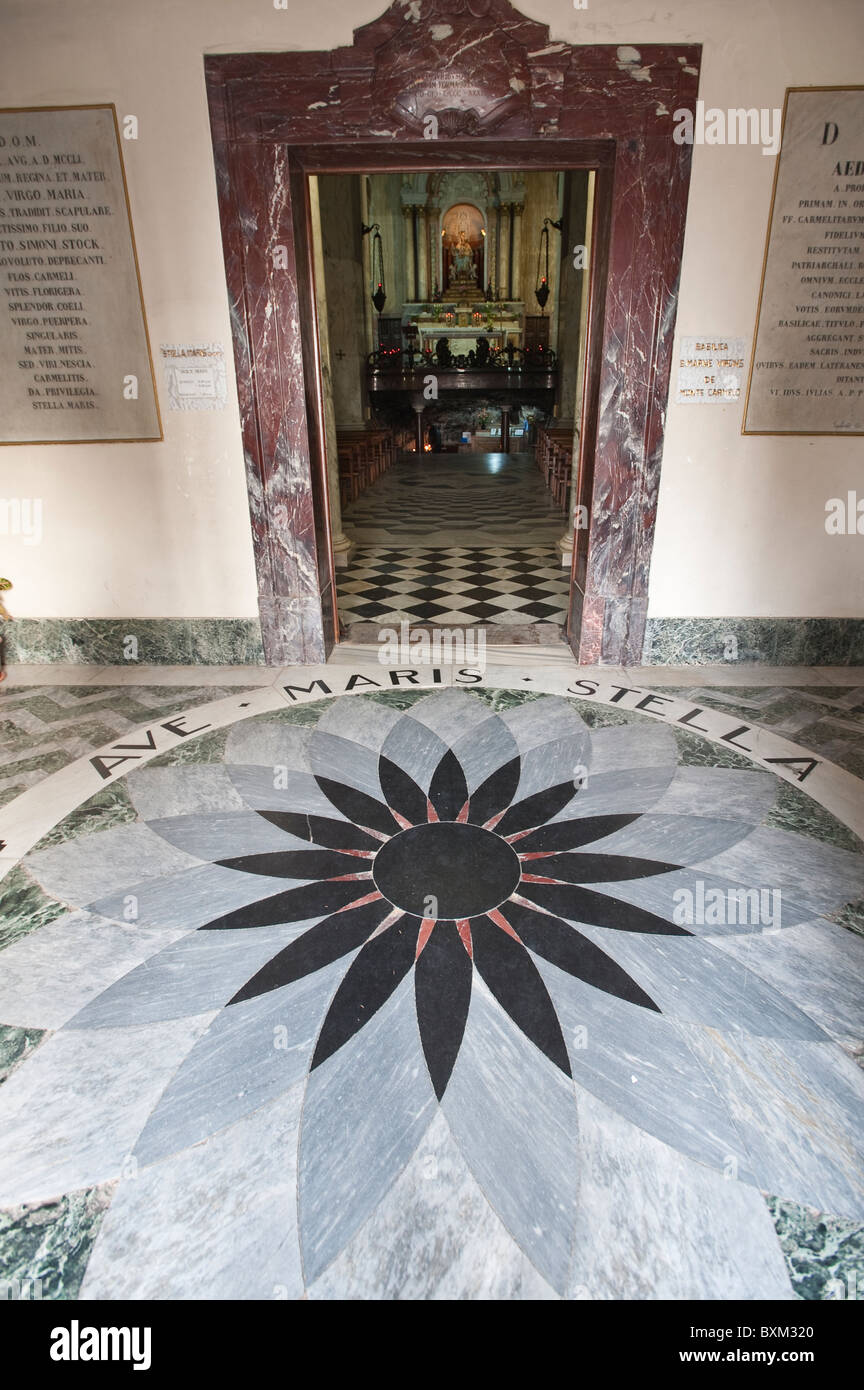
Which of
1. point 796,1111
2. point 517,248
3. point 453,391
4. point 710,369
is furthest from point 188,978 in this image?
point 517,248

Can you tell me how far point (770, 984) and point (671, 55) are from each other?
3682mm

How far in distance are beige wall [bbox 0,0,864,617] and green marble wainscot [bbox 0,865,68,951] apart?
2039 millimetres

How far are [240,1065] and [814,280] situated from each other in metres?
3.96

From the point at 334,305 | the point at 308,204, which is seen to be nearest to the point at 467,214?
the point at 334,305

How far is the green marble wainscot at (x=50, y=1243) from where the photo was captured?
4.34 feet

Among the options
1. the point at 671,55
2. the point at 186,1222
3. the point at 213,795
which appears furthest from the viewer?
the point at 671,55

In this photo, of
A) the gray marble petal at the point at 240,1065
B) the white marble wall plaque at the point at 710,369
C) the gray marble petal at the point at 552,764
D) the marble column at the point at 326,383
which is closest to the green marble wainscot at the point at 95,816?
the gray marble petal at the point at 240,1065

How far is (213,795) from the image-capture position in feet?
9.27

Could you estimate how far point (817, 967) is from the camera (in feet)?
6.55

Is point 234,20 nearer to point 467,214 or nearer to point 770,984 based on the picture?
point 770,984

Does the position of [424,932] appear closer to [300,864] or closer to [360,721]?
[300,864]

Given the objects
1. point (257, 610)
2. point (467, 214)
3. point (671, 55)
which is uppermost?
point (467, 214)

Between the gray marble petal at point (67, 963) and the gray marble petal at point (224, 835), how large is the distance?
38cm

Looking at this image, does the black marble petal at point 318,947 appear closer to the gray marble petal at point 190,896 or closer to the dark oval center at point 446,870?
the dark oval center at point 446,870
